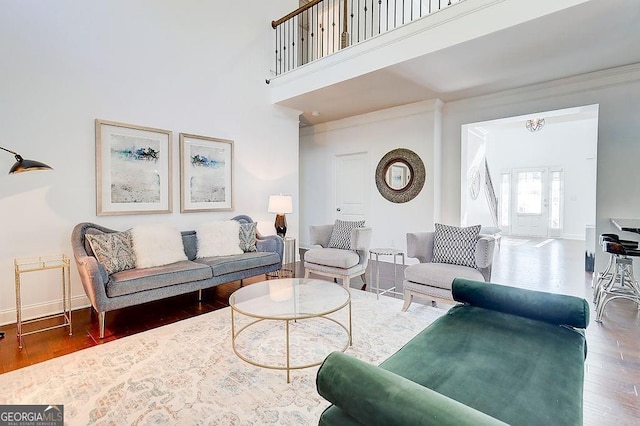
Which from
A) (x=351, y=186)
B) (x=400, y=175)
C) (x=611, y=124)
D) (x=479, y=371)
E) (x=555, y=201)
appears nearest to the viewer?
(x=479, y=371)

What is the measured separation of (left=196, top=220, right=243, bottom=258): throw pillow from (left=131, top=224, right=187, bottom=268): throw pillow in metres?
0.27

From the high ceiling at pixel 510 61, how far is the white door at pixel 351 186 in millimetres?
1278

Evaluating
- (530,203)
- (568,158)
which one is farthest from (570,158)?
(530,203)

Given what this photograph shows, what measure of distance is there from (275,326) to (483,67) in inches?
151

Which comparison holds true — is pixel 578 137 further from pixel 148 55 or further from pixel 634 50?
pixel 148 55

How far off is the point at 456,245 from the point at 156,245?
3216 mm

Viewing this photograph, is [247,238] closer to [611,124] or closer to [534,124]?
[611,124]

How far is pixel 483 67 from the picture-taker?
383cm

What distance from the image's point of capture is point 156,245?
11.3 feet

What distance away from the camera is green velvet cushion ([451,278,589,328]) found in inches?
66.0

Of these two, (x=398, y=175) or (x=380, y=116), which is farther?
(x=380, y=116)

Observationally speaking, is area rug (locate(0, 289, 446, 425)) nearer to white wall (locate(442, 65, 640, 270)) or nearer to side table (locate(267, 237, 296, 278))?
side table (locate(267, 237, 296, 278))

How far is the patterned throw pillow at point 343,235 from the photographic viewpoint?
4.21 metres

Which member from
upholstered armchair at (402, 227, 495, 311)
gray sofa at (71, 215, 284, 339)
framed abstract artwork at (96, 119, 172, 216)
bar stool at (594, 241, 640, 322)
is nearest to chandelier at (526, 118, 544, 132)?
bar stool at (594, 241, 640, 322)
